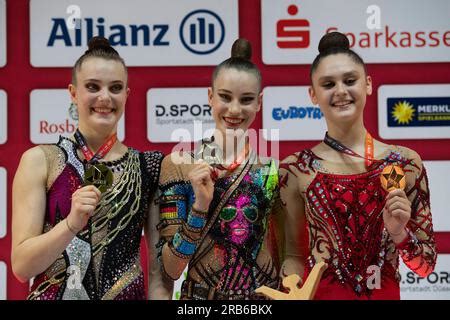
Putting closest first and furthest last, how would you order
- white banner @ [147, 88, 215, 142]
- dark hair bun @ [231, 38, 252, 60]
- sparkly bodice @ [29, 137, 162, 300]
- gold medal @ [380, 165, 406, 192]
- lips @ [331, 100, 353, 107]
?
gold medal @ [380, 165, 406, 192] → sparkly bodice @ [29, 137, 162, 300] → lips @ [331, 100, 353, 107] → dark hair bun @ [231, 38, 252, 60] → white banner @ [147, 88, 215, 142]

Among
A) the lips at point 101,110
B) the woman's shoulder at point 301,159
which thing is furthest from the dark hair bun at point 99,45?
the woman's shoulder at point 301,159

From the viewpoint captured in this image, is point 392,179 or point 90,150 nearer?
point 392,179

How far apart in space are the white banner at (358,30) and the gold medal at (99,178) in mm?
1671

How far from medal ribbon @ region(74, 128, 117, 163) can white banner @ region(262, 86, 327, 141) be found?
134 centimetres

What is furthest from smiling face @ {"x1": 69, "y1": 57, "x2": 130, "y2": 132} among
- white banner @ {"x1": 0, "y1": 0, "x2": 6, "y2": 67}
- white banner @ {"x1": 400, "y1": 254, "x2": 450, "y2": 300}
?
white banner @ {"x1": 400, "y1": 254, "x2": 450, "y2": 300}

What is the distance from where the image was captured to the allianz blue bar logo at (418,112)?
11.8 ft

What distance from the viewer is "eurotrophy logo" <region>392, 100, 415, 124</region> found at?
11.8 ft

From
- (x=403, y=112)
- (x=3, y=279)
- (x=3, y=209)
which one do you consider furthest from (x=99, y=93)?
(x=403, y=112)

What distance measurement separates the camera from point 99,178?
6.83 ft

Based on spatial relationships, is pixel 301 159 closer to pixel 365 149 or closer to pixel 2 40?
pixel 365 149

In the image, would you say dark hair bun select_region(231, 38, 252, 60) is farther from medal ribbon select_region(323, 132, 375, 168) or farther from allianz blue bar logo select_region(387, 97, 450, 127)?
allianz blue bar logo select_region(387, 97, 450, 127)

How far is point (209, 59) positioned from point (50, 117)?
0.78 metres

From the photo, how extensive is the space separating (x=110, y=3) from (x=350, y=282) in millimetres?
1955
